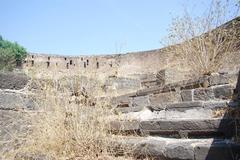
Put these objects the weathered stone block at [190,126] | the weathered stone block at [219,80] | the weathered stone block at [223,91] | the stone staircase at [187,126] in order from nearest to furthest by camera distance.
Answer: the stone staircase at [187,126] → the weathered stone block at [190,126] → the weathered stone block at [223,91] → the weathered stone block at [219,80]

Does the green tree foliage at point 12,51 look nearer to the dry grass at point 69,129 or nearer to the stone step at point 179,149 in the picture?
Answer: the dry grass at point 69,129

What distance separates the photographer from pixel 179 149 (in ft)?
9.86

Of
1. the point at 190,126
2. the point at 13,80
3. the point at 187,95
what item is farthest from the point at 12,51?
the point at 190,126

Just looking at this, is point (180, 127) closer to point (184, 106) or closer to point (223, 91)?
point (184, 106)

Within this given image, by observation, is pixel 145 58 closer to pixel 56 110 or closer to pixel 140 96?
pixel 140 96

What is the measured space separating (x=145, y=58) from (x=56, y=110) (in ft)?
54.7

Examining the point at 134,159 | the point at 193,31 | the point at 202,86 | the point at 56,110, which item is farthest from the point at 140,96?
the point at 134,159

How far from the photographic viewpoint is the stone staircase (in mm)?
2891

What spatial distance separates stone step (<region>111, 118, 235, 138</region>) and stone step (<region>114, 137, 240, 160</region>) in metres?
0.13

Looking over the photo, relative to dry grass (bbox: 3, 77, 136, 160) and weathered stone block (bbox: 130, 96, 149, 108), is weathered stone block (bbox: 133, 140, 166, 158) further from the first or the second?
Answer: weathered stone block (bbox: 130, 96, 149, 108)

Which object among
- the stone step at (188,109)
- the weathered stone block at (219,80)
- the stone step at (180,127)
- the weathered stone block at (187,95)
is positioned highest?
the weathered stone block at (219,80)

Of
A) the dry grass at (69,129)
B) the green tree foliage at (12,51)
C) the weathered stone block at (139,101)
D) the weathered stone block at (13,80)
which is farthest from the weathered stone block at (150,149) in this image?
the green tree foliage at (12,51)

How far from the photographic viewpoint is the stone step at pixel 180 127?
317 cm

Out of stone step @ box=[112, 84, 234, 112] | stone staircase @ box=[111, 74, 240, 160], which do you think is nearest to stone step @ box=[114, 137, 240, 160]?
stone staircase @ box=[111, 74, 240, 160]
